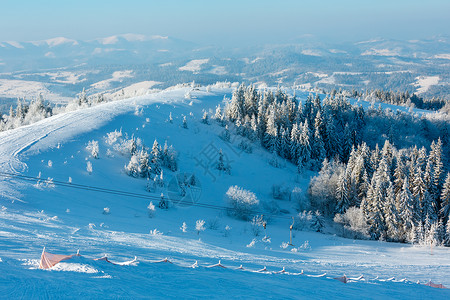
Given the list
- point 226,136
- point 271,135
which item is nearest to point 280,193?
point 226,136

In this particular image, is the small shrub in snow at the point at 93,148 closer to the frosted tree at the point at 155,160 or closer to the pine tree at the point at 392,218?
the frosted tree at the point at 155,160

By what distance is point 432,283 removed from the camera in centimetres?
1596

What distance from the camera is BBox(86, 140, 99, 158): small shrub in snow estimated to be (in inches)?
1394

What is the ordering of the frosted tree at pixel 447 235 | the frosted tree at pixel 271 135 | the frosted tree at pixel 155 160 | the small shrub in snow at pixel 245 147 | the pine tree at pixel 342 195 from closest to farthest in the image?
1. the frosted tree at pixel 447 235
2. the frosted tree at pixel 155 160
3. the pine tree at pixel 342 195
4. the small shrub in snow at pixel 245 147
5. the frosted tree at pixel 271 135

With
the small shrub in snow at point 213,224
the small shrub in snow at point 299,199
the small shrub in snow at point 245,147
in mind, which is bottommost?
the small shrub in snow at point 299,199

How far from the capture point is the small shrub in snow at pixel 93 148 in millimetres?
35406

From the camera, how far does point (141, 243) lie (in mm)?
17641

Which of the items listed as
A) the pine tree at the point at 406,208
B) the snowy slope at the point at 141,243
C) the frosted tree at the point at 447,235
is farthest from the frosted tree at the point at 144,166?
the frosted tree at the point at 447,235

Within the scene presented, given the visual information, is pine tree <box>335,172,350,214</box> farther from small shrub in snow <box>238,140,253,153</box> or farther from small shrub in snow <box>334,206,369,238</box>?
small shrub in snow <box>238,140,253,153</box>

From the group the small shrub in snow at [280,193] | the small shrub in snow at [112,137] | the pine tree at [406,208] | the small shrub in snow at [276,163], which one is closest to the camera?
the pine tree at [406,208]

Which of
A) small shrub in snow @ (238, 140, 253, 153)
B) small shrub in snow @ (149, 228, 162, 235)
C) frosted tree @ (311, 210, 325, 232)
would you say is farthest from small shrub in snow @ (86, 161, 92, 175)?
small shrub in snow @ (238, 140, 253, 153)

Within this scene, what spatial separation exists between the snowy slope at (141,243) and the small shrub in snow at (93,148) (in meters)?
0.68

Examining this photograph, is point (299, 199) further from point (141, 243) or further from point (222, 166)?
point (141, 243)

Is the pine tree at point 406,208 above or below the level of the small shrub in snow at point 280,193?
above
